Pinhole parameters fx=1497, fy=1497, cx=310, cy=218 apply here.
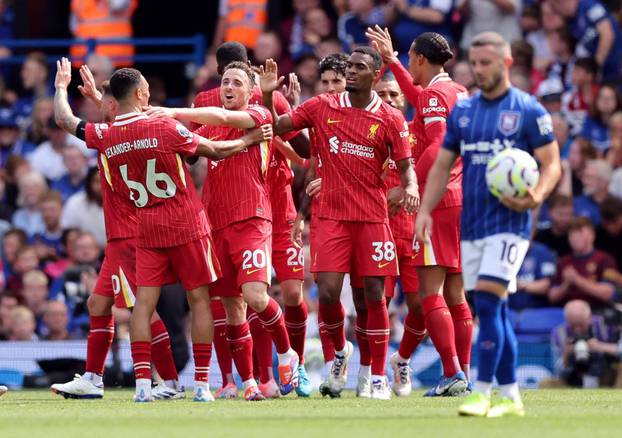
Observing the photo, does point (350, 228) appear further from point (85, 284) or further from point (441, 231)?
point (85, 284)

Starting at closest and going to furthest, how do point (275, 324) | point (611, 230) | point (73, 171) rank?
point (275, 324) < point (611, 230) < point (73, 171)

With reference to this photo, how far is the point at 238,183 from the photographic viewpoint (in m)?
12.2

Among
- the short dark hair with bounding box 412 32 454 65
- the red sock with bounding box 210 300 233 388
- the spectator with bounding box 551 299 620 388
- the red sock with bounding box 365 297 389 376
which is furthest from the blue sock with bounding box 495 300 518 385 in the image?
the spectator with bounding box 551 299 620 388

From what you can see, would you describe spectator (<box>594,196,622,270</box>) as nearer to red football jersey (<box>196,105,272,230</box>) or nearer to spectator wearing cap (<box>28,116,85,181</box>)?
red football jersey (<box>196,105,272,230</box>)

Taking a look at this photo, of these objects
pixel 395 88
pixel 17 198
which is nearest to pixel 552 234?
pixel 395 88

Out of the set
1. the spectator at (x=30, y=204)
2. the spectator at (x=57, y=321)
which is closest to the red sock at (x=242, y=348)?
the spectator at (x=57, y=321)

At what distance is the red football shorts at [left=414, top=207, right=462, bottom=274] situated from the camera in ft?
40.3

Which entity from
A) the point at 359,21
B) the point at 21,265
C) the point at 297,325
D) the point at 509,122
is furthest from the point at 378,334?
the point at 359,21

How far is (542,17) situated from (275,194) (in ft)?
22.5

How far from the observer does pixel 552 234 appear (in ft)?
56.1

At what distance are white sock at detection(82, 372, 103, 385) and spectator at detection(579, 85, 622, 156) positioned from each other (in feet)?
24.2

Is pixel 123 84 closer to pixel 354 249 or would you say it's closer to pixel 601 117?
pixel 354 249

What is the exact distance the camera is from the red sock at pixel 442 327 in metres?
12.2

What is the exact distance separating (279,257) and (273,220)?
33 cm
